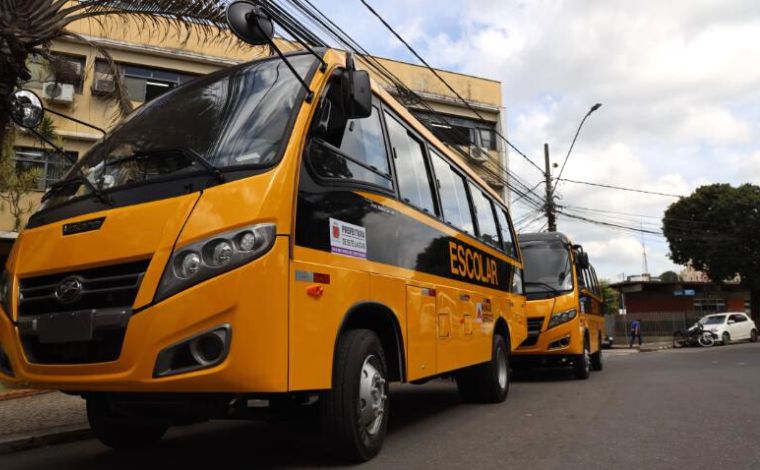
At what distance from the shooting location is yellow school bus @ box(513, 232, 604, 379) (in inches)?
407

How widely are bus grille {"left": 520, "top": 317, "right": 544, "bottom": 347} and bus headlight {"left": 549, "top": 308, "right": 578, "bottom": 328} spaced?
0.17m

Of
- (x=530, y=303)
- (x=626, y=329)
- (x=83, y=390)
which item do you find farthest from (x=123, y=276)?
(x=626, y=329)

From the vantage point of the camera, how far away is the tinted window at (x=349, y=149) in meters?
4.04

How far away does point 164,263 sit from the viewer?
3.23 m

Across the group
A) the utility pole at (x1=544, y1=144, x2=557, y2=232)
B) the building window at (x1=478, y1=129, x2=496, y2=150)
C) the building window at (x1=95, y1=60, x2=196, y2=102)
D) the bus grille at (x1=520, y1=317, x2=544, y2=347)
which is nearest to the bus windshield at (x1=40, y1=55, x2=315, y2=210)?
the bus grille at (x1=520, y1=317, x2=544, y2=347)

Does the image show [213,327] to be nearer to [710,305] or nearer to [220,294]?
[220,294]

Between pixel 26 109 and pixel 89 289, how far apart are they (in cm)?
215

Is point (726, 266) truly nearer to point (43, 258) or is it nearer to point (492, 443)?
point (492, 443)

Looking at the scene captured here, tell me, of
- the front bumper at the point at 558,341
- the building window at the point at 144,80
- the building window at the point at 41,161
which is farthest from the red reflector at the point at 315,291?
the building window at the point at 144,80

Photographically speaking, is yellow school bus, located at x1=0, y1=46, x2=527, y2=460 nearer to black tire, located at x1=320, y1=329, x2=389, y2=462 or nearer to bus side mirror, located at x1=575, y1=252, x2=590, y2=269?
black tire, located at x1=320, y1=329, x2=389, y2=462

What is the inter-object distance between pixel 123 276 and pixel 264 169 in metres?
0.98

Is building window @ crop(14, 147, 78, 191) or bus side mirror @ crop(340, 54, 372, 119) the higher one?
building window @ crop(14, 147, 78, 191)

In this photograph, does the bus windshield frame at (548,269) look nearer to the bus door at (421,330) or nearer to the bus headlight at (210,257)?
the bus door at (421,330)

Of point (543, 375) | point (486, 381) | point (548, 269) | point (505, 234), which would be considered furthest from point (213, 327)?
point (543, 375)
